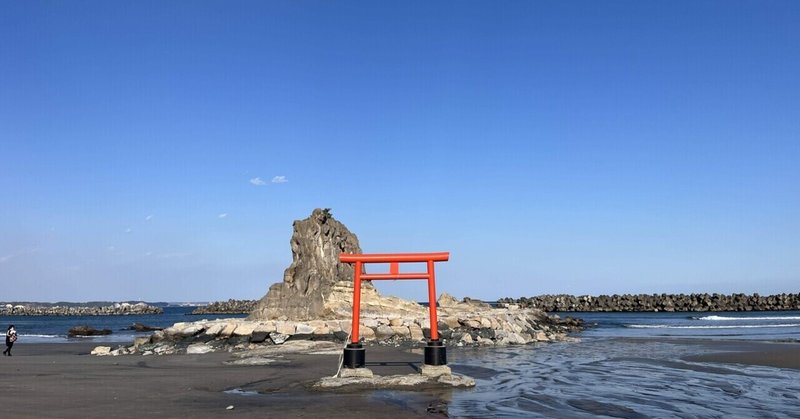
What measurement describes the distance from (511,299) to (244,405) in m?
102

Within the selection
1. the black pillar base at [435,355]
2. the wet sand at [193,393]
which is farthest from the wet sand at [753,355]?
the black pillar base at [435,355]

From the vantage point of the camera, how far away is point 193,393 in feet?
37.4

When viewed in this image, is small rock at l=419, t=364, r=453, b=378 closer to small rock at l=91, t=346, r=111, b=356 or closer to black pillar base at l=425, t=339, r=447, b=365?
black pillar base at l=425, t=339, r=447, b=365

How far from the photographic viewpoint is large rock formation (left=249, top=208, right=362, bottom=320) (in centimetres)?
2902

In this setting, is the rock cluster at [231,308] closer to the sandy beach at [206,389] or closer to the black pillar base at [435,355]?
the sandy beach at [206,389]


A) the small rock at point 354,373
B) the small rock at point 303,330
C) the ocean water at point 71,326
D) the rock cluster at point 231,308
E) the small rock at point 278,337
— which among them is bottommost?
the ocean water at point 71,326

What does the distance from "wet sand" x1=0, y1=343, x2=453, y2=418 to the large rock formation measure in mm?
11011

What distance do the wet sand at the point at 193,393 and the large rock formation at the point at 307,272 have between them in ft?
36.1

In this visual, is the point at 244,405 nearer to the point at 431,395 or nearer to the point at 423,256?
the point at 431,395

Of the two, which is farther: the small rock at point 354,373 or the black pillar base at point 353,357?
the black pillar base at point 353,357

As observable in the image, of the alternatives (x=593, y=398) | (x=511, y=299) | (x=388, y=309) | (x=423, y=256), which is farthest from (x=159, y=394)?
(x=511, y=299)

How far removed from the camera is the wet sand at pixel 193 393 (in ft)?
30.3

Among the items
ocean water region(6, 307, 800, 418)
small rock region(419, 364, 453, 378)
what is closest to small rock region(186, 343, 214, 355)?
ocean water region(6, 307, 800, 418)

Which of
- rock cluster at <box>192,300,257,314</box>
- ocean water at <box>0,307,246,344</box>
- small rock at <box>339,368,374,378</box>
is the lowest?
ocean water at <box>0,307,246,344</box>
